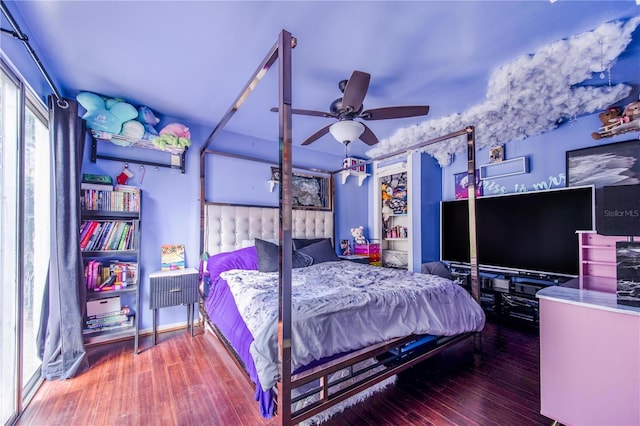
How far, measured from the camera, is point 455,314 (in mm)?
1996

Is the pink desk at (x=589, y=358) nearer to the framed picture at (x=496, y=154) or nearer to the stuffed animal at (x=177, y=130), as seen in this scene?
the framed picture at (x=496, y=154)

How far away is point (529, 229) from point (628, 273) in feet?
7.38

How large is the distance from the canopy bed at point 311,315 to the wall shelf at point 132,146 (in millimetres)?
276

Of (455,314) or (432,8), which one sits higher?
(432,8)

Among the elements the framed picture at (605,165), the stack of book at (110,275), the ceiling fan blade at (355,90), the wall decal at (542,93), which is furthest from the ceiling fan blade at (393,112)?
the stack of book at (110,275)

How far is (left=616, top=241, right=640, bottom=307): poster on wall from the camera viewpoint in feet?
3.99

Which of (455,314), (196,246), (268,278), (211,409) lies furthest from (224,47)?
(455,314)

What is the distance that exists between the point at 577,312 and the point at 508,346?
157 cm

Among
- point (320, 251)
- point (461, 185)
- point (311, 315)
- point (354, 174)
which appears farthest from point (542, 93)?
point (311, 315)

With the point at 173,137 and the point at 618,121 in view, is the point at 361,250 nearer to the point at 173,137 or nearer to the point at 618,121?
the point at 173,137

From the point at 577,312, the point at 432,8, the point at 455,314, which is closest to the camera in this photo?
the point at 577,312

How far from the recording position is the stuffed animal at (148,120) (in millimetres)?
2715

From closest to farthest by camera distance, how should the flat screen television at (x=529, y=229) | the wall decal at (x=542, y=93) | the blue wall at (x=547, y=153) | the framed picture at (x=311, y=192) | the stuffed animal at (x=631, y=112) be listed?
the wall decal at (x=542, y=93) → the stuffed animal at (x=631, y=112) → the flat screen television at (x=529, y=229) → the blue wall at (x=547, y=153) → the framed picture at (x=311, y=192)

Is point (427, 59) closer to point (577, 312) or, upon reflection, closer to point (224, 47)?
point (224, 47)
